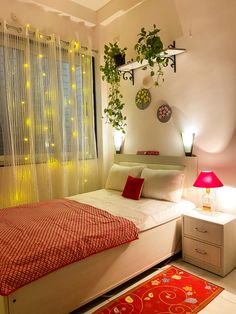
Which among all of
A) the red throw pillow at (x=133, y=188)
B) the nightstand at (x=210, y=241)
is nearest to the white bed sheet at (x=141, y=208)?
the red throw pillow at (x=133, y=188)

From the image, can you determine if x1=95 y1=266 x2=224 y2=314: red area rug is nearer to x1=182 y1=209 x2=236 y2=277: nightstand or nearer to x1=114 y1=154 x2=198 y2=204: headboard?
x1=182 y1=209 x2=236 y2=277: nightstand

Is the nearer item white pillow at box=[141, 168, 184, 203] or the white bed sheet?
the white bed sheet

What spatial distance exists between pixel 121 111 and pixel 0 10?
6.28 feet

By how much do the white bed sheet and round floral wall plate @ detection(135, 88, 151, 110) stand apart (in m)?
1.23

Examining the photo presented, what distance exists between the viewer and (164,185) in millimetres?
2734

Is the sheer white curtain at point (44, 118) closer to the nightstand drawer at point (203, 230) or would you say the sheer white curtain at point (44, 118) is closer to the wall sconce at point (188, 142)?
the wall sconce at point (188, 142)

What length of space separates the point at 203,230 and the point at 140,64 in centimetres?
207

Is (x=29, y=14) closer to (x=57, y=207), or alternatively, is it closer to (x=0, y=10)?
(x=0, y=10)

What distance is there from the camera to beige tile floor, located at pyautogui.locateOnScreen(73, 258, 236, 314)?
1.83m

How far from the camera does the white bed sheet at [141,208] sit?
2244mm

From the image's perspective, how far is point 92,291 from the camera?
188 cm

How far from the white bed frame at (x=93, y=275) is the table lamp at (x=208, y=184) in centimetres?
33

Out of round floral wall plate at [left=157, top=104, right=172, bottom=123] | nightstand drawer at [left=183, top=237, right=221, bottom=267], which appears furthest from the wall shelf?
nightstand drawer at [left=183, top=237, right=221, bottom=267]

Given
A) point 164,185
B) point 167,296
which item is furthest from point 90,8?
point 167,296
